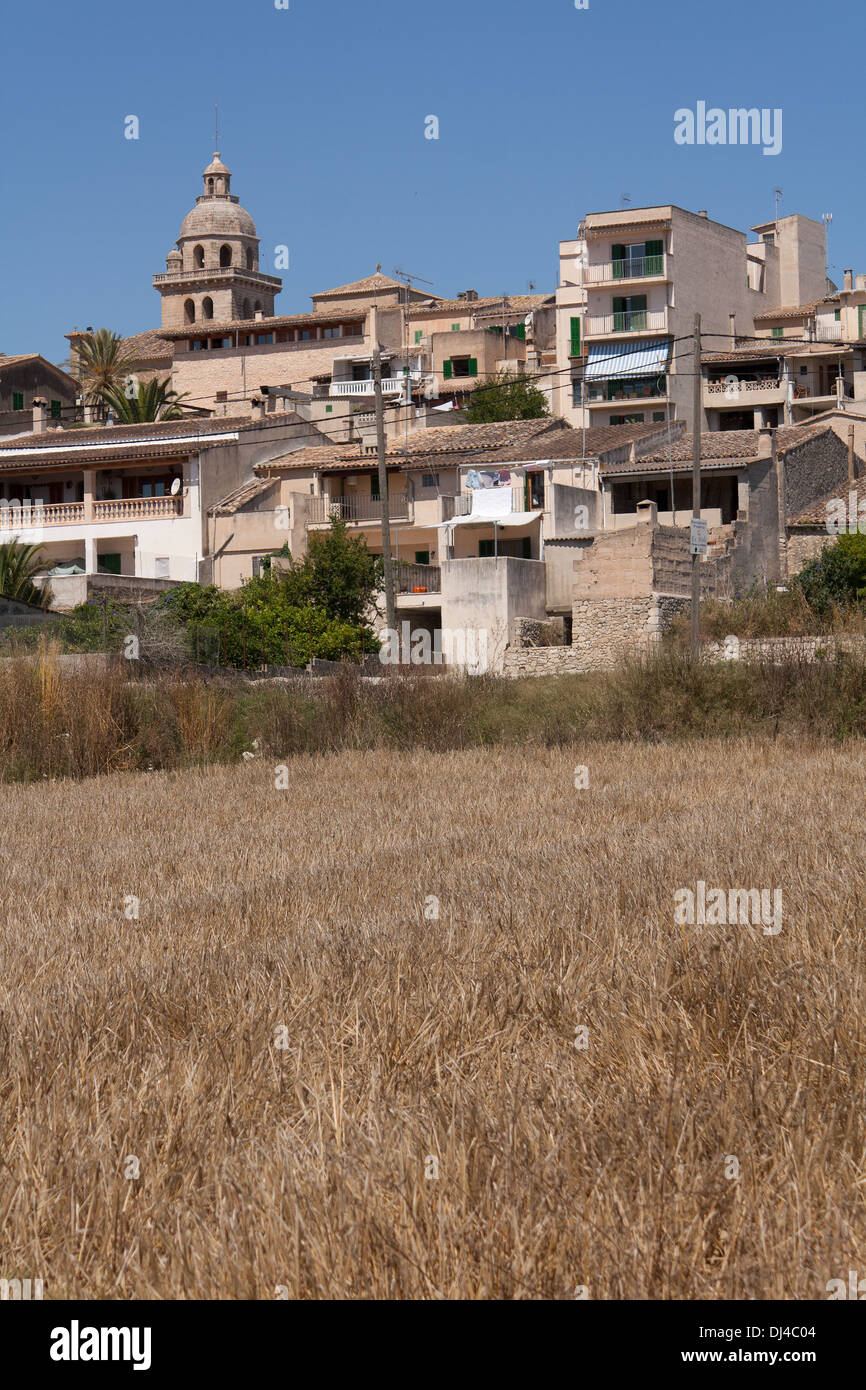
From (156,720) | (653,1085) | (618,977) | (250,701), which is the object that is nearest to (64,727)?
(156,720)

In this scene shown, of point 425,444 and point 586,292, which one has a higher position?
point 586,292

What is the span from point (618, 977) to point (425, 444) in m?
50.7

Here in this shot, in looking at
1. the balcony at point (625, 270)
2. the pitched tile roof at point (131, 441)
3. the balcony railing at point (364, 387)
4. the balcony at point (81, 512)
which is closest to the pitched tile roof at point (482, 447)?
the pitched tile roof at point (131, 441)

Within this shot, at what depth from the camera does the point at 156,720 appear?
21109 millimetres

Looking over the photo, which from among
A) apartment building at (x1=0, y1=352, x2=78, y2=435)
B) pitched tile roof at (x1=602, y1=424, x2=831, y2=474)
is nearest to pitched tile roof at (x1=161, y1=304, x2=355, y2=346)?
apartment building at (x1=0, y1=352, x2=78, y2=435)

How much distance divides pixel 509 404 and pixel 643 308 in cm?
743

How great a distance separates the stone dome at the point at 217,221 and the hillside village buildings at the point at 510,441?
75.7ft

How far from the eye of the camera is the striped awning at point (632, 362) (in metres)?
65.4

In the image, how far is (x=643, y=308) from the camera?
67562mm

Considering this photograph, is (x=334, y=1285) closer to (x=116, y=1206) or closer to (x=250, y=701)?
(x=116, y=1206)

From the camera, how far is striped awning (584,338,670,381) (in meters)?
65.4

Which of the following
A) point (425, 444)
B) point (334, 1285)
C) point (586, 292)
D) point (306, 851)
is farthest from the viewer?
point (586, 292)

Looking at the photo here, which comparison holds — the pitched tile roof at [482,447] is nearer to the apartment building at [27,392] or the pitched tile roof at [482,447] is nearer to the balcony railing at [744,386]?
the balcony railing at [744,386]

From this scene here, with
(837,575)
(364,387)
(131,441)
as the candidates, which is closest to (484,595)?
A: (837,575)
